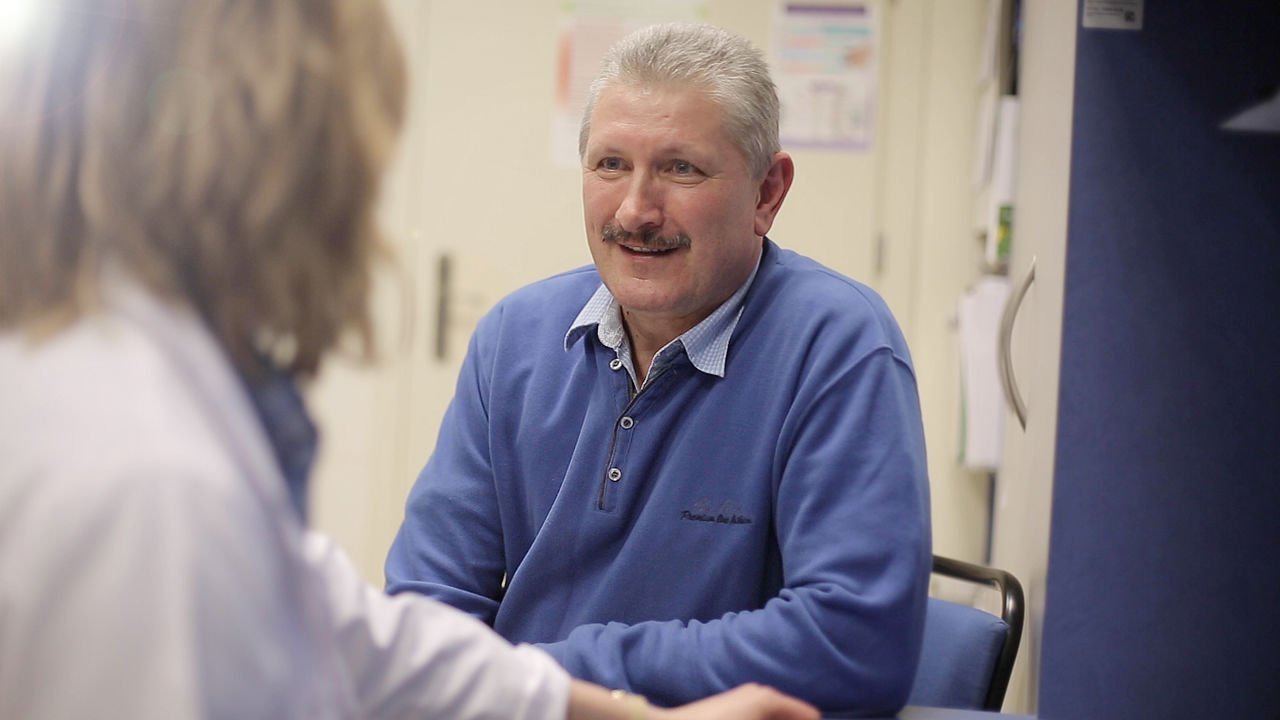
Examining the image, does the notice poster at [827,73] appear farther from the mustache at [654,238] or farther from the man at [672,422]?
the mustache at [654,238]

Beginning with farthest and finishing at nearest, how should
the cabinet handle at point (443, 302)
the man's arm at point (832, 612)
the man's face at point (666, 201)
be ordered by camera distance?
the cabinet handle at point (443, 302) → the man's face at point (666, 201) → the man's arm at point (832, 612)

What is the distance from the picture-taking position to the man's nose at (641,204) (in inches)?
48.0

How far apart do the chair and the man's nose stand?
1.76 ft

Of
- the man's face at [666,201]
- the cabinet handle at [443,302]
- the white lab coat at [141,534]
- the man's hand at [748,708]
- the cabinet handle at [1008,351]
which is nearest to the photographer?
Answer: the white lab coat at [141,534]

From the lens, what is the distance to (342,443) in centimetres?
62

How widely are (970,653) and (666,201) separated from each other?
0.61m

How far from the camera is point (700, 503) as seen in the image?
117 centimetres

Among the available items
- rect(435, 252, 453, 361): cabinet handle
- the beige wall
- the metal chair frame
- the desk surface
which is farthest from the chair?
rect(435, 252, 453, 361): cabinet handle

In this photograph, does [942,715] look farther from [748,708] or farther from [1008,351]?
[1008,351]

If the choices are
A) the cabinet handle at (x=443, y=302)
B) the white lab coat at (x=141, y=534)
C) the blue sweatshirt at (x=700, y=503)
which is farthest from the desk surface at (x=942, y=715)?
the cabinet handle at (x=443, y=302)

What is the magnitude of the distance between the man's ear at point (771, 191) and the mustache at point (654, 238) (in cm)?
11

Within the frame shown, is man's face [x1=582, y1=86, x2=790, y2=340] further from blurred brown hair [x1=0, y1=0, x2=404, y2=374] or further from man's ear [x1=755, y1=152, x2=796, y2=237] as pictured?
blurred brown hair [x1=0, y1=0, x2=404, y2=374]

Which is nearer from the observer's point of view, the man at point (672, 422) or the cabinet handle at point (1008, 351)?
the man at point (672, 422)

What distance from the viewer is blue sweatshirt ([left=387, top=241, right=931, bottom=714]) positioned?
40.3 inches
